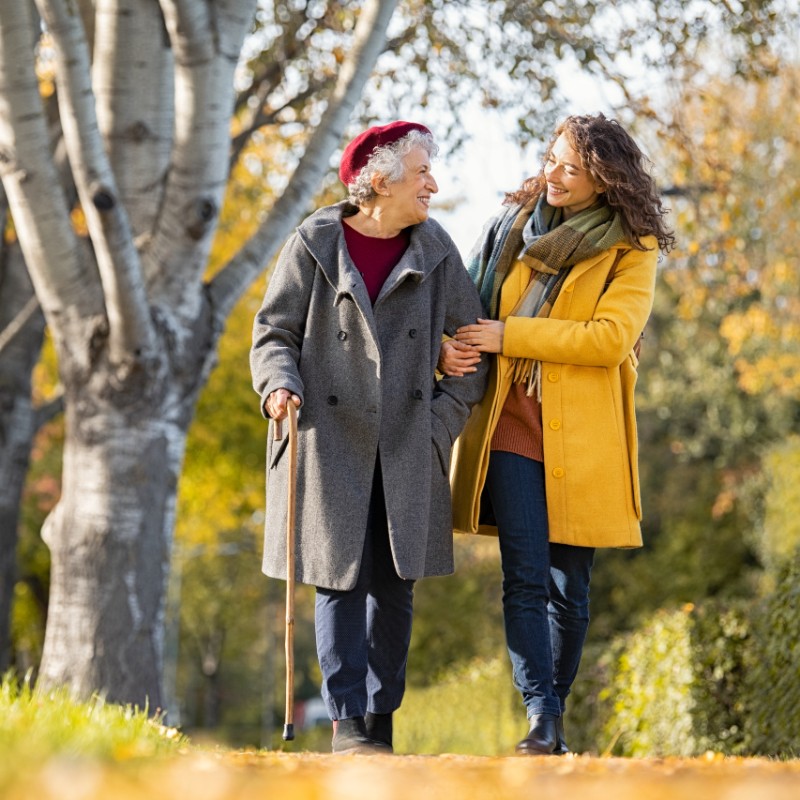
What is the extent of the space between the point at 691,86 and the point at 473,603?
13.9 metres

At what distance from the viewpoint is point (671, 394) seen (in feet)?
84.0

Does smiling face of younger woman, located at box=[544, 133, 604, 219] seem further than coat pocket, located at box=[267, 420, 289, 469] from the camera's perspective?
Yes

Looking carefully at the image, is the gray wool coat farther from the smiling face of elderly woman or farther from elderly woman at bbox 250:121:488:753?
the smiling face of elderly woman

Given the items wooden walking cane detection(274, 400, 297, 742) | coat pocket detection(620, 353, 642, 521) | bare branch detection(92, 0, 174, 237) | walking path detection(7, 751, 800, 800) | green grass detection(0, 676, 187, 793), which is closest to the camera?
walking path detection(7, 751, 800, 800)

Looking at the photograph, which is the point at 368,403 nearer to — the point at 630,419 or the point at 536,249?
the point at 536,249

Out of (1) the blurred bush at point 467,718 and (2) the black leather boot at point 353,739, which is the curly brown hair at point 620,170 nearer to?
(2) the black leather boot at point 353,739

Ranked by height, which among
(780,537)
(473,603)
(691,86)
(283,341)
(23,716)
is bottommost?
(473,603)

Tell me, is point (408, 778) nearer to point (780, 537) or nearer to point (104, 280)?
point (104, 280)

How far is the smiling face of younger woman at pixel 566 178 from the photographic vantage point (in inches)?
204

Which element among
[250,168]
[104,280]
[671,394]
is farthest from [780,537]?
[104,280]

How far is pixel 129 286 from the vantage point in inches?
274

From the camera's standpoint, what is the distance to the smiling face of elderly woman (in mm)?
5086

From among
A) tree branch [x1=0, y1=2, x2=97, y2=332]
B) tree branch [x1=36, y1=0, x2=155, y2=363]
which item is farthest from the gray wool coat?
tree branch [x1=0, y1=2, x2=97, y2=332]

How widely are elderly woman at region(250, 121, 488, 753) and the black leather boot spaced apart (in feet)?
0.04
